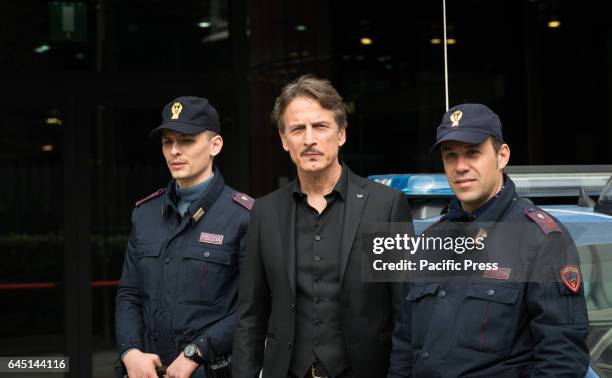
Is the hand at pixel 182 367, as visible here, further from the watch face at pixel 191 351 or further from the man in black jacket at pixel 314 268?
the man in black jacket at pixel 314 268

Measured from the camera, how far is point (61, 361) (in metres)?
7.88

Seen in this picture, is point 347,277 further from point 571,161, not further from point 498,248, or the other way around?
point 571,161

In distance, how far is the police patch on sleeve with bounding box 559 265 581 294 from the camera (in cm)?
284

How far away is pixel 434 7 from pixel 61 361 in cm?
391

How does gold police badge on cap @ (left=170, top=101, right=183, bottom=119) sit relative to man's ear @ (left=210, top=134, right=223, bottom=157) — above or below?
above

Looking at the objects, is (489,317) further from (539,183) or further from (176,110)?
(176,110)

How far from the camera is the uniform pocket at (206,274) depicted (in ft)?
12.4

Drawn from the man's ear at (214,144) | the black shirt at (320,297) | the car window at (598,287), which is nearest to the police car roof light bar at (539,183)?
the car window at (598,287)

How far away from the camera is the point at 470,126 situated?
311 centimetres

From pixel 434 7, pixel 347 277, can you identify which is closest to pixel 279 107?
pixel 347 277

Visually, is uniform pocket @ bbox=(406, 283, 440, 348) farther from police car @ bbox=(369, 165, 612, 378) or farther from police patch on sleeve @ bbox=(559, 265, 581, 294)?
police car @ bbox=(369, 165, 612, 378)

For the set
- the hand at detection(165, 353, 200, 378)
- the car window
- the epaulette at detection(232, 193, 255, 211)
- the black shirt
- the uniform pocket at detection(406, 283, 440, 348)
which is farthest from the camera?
the epaulette at detection(232, 193, 255, 211)

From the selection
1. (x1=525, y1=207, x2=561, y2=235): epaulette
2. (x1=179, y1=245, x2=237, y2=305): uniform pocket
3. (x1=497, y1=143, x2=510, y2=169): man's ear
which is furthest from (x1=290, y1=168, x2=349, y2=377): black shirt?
(x1=525, y1=207, x2=561, y2=235): epaulette

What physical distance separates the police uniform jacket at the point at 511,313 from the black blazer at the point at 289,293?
11.1 inches
